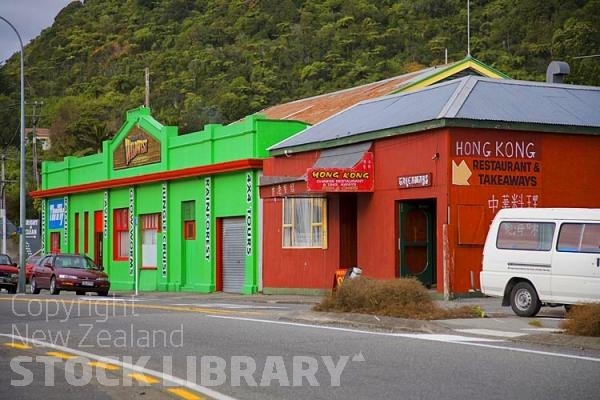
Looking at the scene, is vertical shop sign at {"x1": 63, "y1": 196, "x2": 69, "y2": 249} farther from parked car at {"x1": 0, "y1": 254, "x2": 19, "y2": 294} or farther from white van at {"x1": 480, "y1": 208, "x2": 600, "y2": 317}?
white van at {"x1": 480, "y1": 208, "x2": 600, "y2": 317}

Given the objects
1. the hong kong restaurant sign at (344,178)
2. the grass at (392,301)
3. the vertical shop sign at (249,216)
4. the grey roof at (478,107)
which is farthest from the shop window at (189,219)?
the grass at (392,301)

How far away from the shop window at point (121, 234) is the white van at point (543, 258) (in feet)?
91.3

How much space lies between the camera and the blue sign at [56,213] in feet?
176

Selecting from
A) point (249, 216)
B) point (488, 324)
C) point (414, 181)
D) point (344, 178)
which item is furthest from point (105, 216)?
point (488, 324)

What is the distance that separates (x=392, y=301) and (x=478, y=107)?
10.4 meters

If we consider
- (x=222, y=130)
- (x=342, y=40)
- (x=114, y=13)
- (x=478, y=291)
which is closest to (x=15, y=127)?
(x=114, y=13)

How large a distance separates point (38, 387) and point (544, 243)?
11.3 meters

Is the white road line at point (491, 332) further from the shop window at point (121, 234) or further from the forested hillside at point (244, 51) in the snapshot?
the forested hillside at point (244, 51)

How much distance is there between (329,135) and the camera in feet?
107

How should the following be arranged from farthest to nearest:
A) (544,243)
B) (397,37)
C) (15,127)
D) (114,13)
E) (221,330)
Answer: (114,13)
(15,127)
(397,37)
(544,243)
(221,330)

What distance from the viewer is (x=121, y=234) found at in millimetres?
47438

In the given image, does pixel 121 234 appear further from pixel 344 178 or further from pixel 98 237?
pixel 344 178

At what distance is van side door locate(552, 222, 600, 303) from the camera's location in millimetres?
19125

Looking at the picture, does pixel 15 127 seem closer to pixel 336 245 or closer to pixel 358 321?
pixel 336 245
